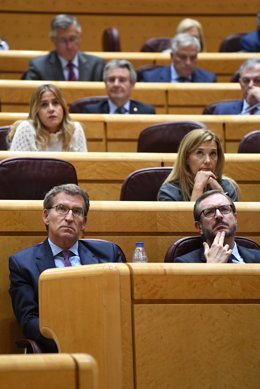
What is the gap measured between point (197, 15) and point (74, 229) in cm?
291

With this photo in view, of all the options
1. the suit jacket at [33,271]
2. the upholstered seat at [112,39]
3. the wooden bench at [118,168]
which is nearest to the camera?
the suit jacket at [33,271]

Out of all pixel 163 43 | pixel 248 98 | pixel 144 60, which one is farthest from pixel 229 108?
pixel 163 43

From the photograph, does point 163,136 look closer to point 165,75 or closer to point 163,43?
point 165,75

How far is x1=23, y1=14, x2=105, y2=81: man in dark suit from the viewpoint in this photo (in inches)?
166

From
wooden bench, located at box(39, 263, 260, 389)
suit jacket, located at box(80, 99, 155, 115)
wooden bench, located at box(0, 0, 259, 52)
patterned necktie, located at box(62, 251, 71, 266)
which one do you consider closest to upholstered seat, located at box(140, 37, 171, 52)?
wooden bench, located at box(0, 0, 259, 52)

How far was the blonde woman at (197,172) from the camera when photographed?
277 centimetres

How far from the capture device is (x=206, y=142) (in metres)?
2.87

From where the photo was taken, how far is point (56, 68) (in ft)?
13.8

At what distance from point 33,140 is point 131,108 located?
68 centimetres

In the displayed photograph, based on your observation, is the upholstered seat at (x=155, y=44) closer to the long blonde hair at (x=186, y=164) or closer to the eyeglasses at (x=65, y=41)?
the eyeglasses at (x=65, y=41)

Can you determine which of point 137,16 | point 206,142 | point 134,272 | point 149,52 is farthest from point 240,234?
point 137,16

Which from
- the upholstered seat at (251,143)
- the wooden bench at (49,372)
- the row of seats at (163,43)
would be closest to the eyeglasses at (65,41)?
the row of seats at (163,43)

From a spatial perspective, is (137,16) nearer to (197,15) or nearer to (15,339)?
(197,15)

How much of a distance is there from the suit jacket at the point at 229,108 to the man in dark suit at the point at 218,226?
1301 millimetres
